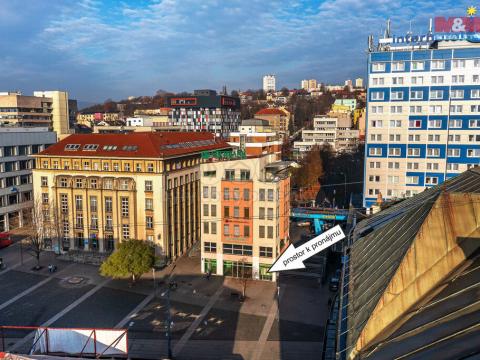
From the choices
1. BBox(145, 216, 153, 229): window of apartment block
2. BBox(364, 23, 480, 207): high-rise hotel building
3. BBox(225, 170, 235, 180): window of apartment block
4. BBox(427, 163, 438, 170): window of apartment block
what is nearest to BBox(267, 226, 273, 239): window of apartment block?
BBox(225, 170, 235, 180): window of apartment block

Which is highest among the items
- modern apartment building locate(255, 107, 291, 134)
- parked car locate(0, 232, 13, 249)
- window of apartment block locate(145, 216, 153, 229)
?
modern apartment building locate(255, 107, 291, 134)

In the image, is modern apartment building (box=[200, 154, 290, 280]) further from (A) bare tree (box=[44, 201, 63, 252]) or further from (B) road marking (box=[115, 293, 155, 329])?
(A) bare tree (box=[44, 201, 63, 252])

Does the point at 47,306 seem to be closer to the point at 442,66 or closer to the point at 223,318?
the point at 223,318

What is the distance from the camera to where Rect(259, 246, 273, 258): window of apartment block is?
4759 cm

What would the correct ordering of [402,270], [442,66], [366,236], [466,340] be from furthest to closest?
[442,66] < [366,236] < [402,270] < [466,340]

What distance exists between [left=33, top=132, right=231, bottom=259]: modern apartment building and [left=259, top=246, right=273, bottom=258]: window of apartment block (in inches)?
492

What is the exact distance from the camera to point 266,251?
47.8m

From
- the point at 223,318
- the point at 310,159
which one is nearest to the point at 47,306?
the point at 223,318

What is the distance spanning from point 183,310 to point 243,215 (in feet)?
41.8

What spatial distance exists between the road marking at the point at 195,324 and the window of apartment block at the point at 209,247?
5.17m

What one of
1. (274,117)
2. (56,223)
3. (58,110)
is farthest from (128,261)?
(274,117)

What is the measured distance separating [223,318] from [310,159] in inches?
2697

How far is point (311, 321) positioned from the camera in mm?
37969

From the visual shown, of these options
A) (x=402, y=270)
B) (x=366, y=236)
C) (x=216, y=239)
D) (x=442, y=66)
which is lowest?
(x=216, y=239)
